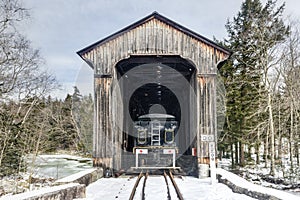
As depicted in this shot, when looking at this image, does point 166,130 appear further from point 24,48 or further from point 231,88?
point 24,48

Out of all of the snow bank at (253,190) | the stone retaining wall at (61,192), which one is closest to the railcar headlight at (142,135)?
the snow bank at (253,190)

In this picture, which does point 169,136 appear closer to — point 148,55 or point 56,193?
point 148,55

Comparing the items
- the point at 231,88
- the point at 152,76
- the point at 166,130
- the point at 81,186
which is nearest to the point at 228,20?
the point at 231,88

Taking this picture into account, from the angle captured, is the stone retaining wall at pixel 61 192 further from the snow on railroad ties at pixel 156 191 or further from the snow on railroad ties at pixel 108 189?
the snow on railroad ties at pixel 156 191

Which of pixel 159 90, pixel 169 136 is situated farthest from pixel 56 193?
pixel 159 90

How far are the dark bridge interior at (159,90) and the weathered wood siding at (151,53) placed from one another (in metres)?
0.82

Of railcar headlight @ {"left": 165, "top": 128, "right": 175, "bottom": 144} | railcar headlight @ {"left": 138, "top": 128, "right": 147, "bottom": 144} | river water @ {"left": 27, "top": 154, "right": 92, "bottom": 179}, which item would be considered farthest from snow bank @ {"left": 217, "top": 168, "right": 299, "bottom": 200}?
river water @ {"left": 27, "top": 154, "right": 92, "bottom": 179}

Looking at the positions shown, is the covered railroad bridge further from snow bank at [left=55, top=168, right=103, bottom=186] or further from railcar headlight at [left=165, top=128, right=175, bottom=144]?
railcar headlight at [left=165, top=128, right=175, bottom=144]

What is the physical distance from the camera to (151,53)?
11109mm

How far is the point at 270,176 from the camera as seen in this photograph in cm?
1861

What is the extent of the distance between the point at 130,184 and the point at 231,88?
45.4 feet

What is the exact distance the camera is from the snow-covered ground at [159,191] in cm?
721

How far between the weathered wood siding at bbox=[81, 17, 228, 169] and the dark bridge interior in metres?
0.82

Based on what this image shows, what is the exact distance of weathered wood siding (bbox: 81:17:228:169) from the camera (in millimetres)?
11055
